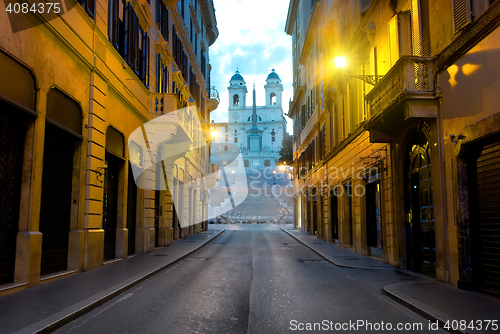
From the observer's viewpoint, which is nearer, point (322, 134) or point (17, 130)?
point (17, 130)

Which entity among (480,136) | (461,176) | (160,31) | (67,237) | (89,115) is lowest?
(67,237)

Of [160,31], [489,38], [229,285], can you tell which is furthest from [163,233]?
→ [489,38]

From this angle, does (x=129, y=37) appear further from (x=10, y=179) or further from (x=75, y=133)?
(x=10, y=179)

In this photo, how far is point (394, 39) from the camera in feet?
39.6

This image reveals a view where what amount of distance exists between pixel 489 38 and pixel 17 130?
9.25 meters

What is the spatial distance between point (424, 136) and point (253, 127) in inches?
4573

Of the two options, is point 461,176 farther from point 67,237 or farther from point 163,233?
point 163,233

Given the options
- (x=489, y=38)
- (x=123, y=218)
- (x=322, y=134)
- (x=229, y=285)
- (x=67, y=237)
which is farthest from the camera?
(x=322, y=134)

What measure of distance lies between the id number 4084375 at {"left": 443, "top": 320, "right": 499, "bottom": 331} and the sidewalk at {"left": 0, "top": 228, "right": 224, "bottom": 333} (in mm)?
5299

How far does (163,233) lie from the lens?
2045 centimetres

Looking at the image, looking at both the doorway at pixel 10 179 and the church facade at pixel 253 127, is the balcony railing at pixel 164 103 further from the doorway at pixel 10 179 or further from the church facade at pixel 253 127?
the church facade at pixel 253 127

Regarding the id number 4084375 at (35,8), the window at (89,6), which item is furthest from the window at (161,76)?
the id number 4084375 at (35,8)

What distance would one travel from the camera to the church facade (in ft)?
407

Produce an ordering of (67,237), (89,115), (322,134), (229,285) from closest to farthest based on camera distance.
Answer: (229,285) < (67,237) < (89,115) < (322,134)
